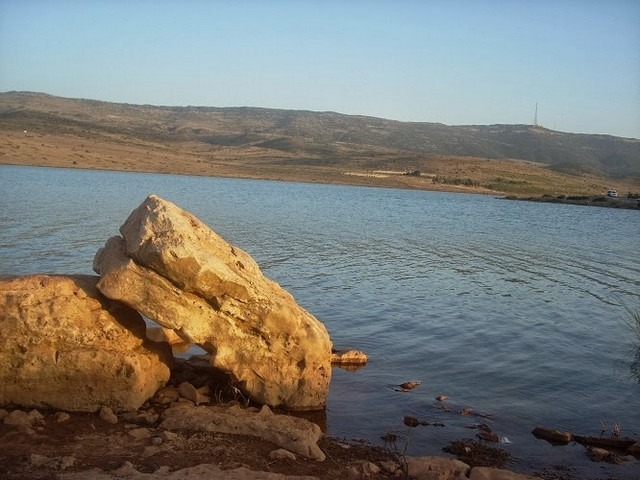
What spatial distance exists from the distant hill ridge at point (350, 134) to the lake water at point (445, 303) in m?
96.3

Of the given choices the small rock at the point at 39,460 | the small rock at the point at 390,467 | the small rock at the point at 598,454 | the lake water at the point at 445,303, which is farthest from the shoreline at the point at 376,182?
the small rock at the point at 39,460

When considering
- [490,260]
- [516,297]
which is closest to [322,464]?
[516,297]

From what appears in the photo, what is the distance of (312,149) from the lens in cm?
12331

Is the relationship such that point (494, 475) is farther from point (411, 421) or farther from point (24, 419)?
point (24, 419)

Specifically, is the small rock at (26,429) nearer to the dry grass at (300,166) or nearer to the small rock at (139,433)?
the small rock at (139,433)

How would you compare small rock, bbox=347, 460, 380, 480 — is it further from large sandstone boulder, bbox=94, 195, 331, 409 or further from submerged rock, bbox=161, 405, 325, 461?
large sandstone boulder, bbox=94, 195, 331, 409

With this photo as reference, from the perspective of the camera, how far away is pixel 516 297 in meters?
19.4

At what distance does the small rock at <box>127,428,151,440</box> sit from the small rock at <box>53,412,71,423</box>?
101cm

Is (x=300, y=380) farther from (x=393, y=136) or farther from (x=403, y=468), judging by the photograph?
(x=393, y=136)

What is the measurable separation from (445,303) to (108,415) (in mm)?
10808

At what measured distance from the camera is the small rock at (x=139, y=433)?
27.0 ft

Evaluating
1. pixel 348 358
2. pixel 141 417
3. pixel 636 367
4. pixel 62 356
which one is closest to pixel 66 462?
pixel 141 417

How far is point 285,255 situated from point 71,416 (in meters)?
14.6

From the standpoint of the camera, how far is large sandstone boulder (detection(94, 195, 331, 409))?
9.45 meters
